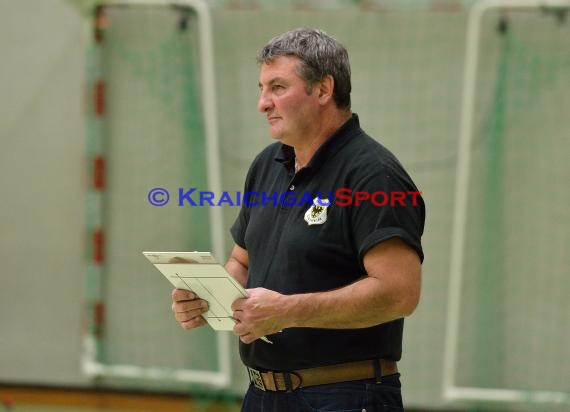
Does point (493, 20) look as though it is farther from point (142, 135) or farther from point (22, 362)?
point (22, 362)

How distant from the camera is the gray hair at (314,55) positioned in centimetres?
221

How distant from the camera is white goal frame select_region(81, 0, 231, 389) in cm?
441

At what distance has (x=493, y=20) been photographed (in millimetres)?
4250

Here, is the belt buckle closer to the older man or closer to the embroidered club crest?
the older man

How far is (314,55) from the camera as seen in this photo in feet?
7.27

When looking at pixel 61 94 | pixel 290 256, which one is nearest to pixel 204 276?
pixel 290 256

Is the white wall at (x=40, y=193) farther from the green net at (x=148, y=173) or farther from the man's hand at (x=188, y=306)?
the man's hand at (x=188, y=306)

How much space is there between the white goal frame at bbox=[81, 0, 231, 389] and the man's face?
2.20m

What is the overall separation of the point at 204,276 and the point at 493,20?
8.93ft

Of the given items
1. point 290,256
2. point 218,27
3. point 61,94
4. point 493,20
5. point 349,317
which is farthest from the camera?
point 61,94

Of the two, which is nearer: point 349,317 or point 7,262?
point 349,317

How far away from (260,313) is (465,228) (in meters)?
2.52

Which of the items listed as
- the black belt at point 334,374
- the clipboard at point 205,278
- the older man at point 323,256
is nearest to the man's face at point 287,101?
the older man at point 323,256

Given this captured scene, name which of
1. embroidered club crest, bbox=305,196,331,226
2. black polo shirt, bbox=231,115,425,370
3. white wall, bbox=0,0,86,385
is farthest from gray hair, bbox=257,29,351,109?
white wall, bbox=0,0,86,385
